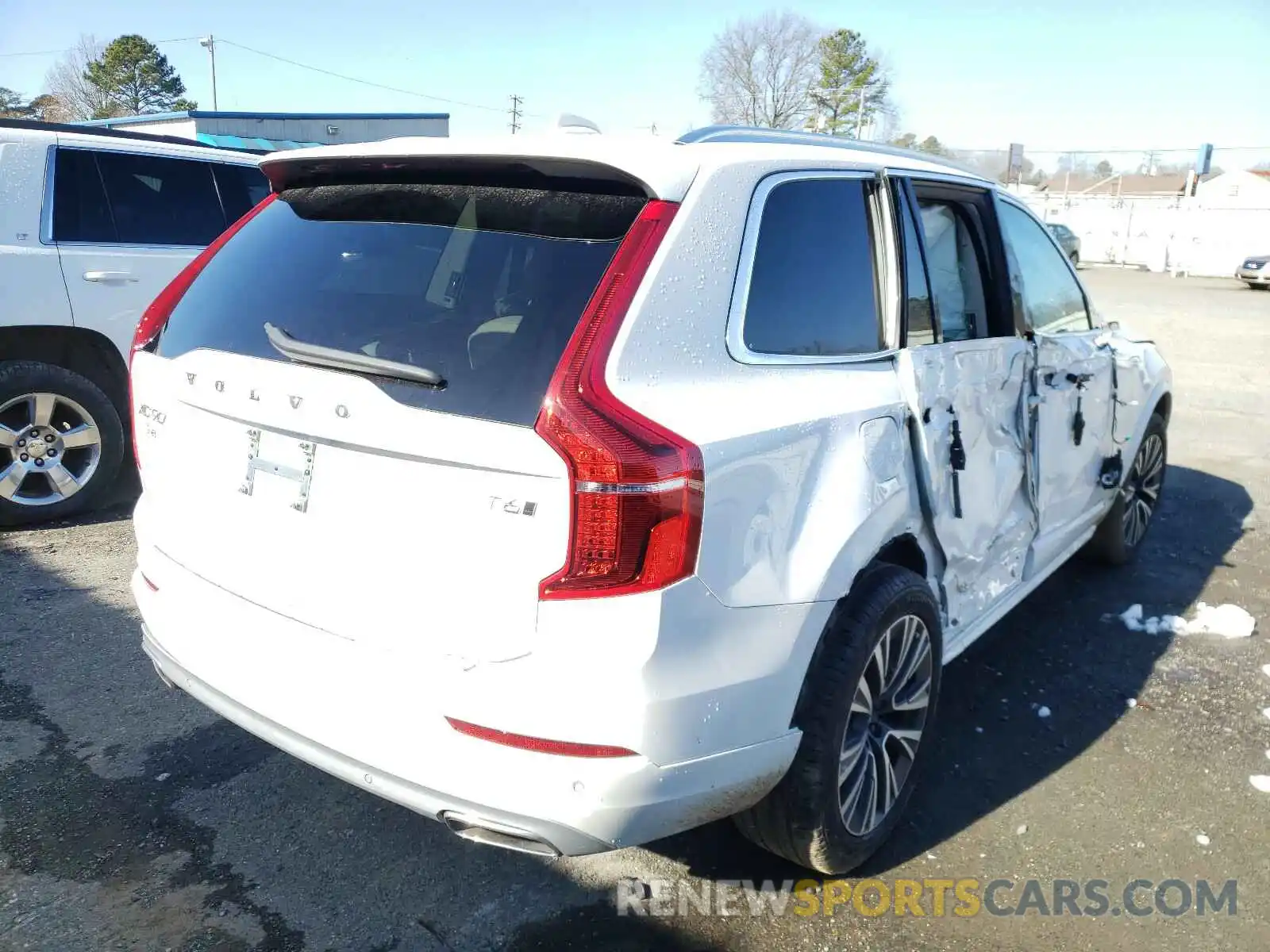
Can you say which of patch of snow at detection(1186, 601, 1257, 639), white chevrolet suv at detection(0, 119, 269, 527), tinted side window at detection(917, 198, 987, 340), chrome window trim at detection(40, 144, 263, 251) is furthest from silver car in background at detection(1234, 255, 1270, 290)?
white chevrolet suv at detection(0, 119, 269, 527)

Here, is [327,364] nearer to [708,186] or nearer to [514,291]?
[514,291]

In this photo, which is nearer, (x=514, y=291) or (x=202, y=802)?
(x=514, y=291)

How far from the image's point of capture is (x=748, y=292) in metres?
2.31

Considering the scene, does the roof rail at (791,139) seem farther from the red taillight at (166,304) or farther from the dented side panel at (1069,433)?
the red taillight at (166,304)

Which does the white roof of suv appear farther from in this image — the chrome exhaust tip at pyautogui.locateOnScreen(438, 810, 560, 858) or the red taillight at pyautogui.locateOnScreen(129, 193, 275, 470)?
the chrome exhaust tip at pyautogui.locateOnScreen(438, 810, 560, 858)

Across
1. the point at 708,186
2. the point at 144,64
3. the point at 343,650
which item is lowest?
the point at 343,650

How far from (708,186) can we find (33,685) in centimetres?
300

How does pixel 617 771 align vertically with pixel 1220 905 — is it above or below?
above

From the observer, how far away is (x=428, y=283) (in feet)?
7.71

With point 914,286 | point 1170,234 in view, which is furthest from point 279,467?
point 1170,234

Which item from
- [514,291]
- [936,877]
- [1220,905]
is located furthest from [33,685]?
[1220,905]

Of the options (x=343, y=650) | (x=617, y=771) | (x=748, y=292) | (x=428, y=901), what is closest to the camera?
(x=617, y=771)

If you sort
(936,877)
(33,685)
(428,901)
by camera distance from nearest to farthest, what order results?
(428,901) < (936,877) < (33,685)

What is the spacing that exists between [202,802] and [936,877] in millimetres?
2102
